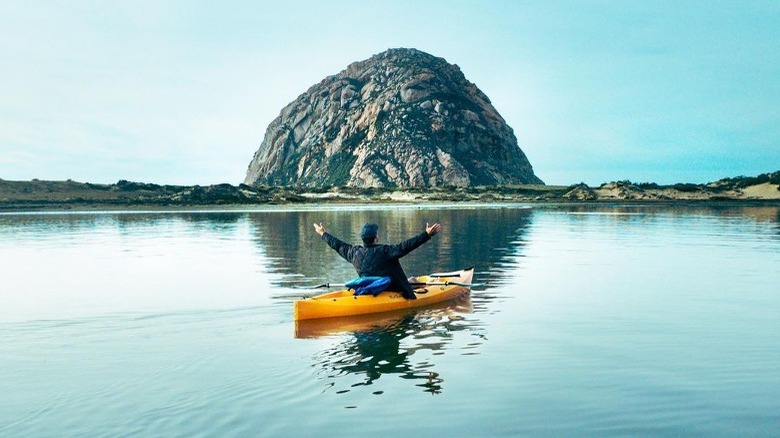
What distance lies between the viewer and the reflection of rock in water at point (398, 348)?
11281mm

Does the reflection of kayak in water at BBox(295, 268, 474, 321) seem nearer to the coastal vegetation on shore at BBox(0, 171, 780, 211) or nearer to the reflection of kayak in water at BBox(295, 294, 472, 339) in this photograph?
the reflection of kayak in water at BBox(295, 294, 472, 339)

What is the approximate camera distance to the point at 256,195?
164m

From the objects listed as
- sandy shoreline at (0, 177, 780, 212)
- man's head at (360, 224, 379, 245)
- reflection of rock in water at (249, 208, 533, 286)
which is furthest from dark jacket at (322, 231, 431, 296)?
sandy shoreline at (0, 177, 780, 212)

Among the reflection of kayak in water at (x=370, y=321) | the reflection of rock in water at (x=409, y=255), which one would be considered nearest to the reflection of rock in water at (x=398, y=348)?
the reflection of kayak in water at (x=370, y=321)

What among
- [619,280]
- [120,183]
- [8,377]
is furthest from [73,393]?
[120,183]

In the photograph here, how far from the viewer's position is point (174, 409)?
9.37 m

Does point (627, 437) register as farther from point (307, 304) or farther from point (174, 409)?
point (307, 304)

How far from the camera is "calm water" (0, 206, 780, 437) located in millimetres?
8898

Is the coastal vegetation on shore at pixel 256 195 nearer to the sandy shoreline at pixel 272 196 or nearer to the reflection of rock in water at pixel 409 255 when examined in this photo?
the sandy shoreline at pixel 272 196

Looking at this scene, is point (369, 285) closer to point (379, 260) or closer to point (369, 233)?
point (379, 260)

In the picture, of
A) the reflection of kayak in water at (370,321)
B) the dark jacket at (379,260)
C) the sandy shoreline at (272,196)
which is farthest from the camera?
the sandy shoreline at (272,196)

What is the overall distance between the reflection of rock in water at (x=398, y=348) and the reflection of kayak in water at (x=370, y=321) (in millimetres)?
27

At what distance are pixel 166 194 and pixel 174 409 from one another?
153m

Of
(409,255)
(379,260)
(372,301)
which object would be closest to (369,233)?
(379,260)
